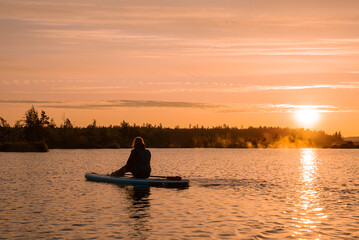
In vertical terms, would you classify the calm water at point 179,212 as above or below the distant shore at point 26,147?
below

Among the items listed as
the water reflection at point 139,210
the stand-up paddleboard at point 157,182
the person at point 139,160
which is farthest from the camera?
the stand-up paddleboard at point 157,182

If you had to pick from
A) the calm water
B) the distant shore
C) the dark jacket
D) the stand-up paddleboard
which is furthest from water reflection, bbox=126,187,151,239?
the distant shore

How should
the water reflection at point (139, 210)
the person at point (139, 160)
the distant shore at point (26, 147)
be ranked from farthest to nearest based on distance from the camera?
the distant shore at point (26, 147), the person at point (139, 160), the water reflection at point (139, 210)

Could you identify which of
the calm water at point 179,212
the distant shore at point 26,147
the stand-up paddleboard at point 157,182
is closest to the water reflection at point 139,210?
the calm water at point 179,212

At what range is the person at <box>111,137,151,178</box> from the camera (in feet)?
102

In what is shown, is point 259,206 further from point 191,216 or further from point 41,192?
point 41,192

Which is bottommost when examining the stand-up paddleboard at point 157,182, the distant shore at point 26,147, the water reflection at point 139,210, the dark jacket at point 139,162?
the water reflection at point 139,210

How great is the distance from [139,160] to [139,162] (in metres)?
0.33

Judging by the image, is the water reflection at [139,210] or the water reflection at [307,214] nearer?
the water reflection at [307,214]

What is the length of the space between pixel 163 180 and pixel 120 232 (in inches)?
588

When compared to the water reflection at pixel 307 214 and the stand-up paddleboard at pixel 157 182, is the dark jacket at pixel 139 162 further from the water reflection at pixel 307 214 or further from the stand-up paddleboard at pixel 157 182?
the water reflection at pixel 307 214

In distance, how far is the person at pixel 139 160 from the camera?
31000 millimetres

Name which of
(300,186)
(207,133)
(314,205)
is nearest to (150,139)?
(207,133)

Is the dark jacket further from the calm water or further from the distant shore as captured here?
the distant shore
